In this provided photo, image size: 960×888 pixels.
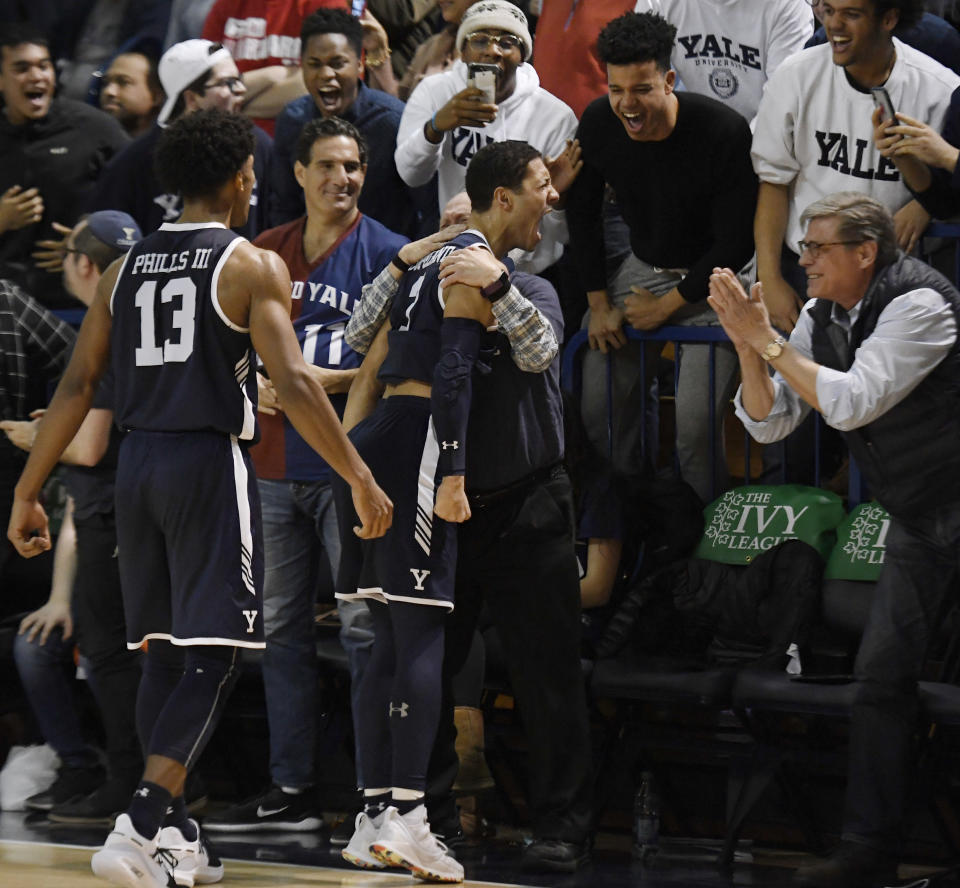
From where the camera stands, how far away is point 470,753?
577cm

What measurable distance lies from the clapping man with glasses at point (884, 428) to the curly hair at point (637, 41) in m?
1.13

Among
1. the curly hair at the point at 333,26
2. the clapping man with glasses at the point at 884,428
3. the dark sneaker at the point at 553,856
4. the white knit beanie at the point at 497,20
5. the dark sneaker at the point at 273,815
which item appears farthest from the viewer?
the curly hair at the point at 333,26

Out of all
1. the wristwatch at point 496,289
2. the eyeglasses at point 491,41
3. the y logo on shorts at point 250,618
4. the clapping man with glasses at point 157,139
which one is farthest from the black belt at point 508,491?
the clapping man with glasses at point 157,139

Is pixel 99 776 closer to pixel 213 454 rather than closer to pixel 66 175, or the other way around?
pixel 213 454

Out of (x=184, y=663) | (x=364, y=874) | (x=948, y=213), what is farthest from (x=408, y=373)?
(x=948, y=213)

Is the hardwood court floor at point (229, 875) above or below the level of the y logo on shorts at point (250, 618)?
below

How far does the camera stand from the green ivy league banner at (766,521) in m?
5.86

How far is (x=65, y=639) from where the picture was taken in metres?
6.45

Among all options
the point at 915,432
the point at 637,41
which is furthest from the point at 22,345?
the point at 915,432

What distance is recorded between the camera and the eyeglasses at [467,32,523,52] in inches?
256

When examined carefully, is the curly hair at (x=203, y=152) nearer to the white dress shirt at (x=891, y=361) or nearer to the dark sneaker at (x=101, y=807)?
the white dress shirt at (x=891, y=361)

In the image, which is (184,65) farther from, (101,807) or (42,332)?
(101,807)

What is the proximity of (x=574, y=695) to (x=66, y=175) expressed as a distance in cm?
357

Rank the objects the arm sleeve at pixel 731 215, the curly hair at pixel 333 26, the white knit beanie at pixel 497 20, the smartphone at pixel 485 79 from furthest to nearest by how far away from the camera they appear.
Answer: the curly hair at pixel 333 26, the white knit beanie at pixel 497 20, the smartphone at pixel 485 79, the arm sleeve at pixel 731 215
